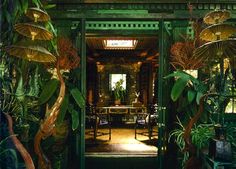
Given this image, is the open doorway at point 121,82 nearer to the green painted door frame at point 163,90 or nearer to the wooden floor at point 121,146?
the wooden floor at point 121,146

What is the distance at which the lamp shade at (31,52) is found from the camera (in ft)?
13.5

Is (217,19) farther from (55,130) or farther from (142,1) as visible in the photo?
(55,130)

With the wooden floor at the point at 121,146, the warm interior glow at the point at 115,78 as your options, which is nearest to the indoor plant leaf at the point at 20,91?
the wooden floor at the point at 121,146

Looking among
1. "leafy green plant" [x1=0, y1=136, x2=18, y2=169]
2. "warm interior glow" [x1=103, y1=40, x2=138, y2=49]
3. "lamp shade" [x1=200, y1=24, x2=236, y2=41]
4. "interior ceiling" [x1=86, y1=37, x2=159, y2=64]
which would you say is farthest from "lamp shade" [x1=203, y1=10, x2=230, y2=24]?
"interior ceiling" [x1=86, y1=37, x2=159, y2=64]

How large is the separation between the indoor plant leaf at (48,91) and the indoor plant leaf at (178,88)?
84.7 inches

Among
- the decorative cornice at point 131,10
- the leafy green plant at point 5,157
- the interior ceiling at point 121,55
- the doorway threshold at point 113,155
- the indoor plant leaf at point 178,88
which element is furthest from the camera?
the interior ceiling at point 121,55

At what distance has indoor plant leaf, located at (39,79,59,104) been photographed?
588 centimetres

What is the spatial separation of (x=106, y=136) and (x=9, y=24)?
705cm

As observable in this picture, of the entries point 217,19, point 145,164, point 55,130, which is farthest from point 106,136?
point 217,19

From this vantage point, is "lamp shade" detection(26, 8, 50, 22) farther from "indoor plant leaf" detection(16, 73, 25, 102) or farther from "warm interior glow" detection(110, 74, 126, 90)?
"warm interior glow" detection(110, 74, 126, 90)

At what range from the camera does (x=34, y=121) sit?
19.3 ft

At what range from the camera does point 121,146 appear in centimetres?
905

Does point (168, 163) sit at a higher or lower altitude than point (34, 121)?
lower

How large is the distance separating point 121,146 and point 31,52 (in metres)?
5.36
